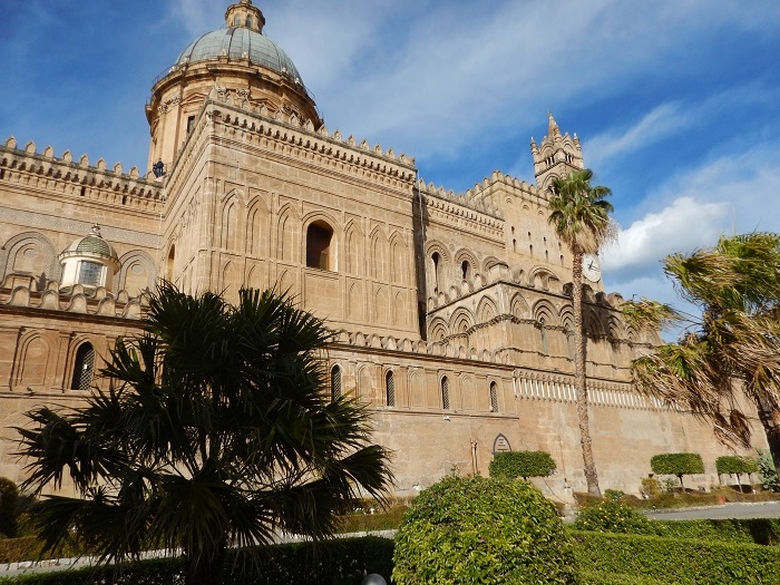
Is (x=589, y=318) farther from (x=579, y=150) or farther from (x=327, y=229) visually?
(x=579, y=150)

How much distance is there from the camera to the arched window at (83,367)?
49.8ft

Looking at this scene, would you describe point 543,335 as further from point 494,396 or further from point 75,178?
point 75,178

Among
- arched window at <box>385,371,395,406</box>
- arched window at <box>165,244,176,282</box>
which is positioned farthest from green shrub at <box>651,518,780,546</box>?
arched window at <box>165,244,176,282</box>

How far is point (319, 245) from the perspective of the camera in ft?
80.3

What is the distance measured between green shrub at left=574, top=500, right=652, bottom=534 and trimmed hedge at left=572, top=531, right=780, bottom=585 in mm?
899

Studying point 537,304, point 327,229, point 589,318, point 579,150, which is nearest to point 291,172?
point 327,229

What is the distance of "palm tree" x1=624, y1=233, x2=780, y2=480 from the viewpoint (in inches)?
338

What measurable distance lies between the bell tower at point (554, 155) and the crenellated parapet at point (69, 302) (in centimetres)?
3588

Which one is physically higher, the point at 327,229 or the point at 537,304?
the point at 327,229

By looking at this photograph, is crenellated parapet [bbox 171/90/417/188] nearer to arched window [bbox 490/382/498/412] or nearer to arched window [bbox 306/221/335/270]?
arched window [bbox 306/221/335/270]

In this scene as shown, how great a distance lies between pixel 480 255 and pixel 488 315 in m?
8.44

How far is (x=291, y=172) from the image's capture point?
2327cm

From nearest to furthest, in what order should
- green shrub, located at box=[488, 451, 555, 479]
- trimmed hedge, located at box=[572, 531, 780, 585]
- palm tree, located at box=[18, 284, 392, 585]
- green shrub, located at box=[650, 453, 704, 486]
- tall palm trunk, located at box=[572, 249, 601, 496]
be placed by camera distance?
1. palm tree, located at box=[18, 284, 392, 585]
2. trimmed hedge, located at box=[572, 531, 780, 585]
3. tall palm trunk, located at box=[572, 249, 601, 496]
4. green shrub, located at box=[488, 451, 555, 479]
5. green shrub, located at box=[650, 453, 704, 486]

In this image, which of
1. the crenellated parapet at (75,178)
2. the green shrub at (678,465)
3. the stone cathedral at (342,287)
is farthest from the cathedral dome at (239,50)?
the green shrub at (678,465)
